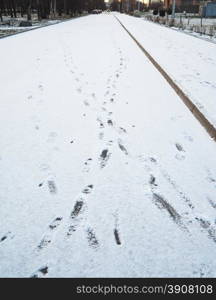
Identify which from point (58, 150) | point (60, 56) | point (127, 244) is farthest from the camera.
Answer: point (60, 56)

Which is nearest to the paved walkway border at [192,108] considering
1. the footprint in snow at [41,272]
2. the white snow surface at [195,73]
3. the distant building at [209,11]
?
the white snow surface at [195,73]

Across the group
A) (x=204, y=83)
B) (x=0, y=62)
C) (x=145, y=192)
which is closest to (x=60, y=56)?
(x=0, y=62)

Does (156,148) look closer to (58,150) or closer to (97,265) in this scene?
(58,150)

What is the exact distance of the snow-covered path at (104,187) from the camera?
86.3 inches

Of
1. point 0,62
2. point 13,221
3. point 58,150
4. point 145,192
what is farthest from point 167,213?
point 0,62

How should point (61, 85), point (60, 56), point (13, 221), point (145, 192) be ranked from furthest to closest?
1. point (60, 56)
2. point (61, 85)
3. point (145, 192)
4. point (13, 221)

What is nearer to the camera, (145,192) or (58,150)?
(145,192)

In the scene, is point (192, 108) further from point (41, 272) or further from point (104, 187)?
point (41, 272)

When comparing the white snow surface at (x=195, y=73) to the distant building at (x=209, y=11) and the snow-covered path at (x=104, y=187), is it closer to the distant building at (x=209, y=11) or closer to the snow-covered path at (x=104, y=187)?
the snow-covered path at (x=104, y=187)

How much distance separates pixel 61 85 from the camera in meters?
6.73

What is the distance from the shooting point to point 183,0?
9694 cm

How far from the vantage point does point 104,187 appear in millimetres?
3006

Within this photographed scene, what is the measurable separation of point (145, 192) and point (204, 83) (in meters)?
4.59

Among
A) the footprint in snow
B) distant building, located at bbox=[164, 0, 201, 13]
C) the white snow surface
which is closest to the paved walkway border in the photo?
the white snow surface
